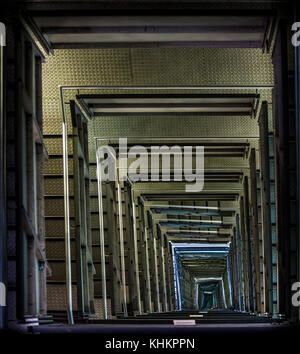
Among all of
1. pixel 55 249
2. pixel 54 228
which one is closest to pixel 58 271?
pixel 55 249

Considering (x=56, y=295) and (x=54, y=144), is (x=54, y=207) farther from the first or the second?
(x=56, y=295)

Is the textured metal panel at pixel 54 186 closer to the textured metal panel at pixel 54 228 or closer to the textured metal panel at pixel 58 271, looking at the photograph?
the textured metal panel at pixel 54 228

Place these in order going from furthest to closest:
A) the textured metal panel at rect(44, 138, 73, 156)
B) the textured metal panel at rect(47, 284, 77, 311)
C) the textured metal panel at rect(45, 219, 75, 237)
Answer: the textured metal panel at rect(45, 219, 75, 237)
the textured metal panel at rect(47, 284, 77, 311)
the textured metal panel at rect(44, 138, 73, 156)

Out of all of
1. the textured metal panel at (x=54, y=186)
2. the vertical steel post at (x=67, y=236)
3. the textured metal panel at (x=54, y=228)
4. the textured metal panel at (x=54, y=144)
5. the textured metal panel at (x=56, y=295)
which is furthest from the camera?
the textured metal panel at (x=54, y=228)

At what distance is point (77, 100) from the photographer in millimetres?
13461

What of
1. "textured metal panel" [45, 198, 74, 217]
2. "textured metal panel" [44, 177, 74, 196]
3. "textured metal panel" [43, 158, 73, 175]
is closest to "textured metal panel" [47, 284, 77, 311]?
"textured metal panel" [45, 198, 74, 217]

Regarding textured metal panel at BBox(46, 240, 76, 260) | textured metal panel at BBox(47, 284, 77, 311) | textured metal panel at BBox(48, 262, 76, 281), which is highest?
textured metal panel at BBox(46, 240, 76, 260)

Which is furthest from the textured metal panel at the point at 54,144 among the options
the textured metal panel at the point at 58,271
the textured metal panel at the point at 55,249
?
the textured metal panel at the point at 58,271

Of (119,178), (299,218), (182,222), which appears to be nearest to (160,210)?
(182,222)

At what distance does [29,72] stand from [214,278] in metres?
72.9

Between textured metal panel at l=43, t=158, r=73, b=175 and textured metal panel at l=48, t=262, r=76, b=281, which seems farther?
textured metal panel at l=48, t=262, r=76, b=281

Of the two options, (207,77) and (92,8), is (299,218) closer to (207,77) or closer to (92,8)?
(92,8)

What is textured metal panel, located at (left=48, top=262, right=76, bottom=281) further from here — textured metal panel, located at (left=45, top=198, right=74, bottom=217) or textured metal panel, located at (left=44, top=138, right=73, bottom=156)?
textured metal panel, located at (left=44, top=138, right=73, bottom=156)

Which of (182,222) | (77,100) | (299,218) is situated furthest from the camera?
(182,222)
